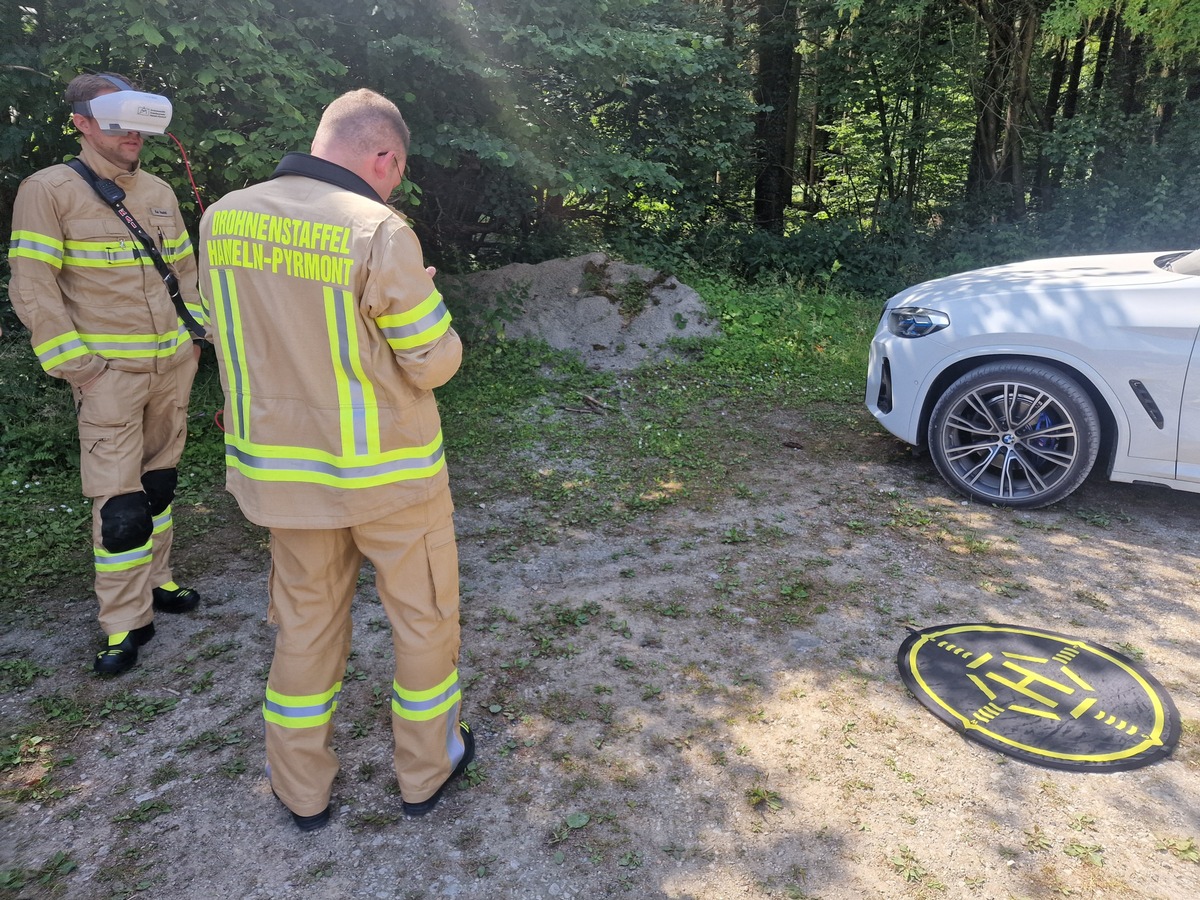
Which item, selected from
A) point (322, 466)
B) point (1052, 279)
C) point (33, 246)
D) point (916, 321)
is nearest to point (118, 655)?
point (33, 246)

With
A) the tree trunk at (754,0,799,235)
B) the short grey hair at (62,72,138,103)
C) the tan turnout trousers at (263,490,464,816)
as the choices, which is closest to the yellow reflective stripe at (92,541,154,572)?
the tan turnout trousers at (263,490,464,816)

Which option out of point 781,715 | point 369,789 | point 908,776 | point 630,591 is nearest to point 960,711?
point 908,776

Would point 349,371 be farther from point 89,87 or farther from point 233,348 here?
point 89,87

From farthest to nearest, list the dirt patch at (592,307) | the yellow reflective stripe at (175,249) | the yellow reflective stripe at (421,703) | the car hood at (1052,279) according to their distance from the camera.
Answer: the dirt patch at (592,307) < the car hood at (1052,279) < the yellow reflective stripe at (175,249) < the yellow reflective stripe at (421,703)

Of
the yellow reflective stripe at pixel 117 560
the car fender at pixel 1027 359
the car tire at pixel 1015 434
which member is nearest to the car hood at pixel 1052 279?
the car fender at pixel 1027 359

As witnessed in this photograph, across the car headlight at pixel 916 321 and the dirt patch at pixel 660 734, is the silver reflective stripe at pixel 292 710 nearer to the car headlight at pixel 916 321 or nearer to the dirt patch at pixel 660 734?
the dirt patch at pixel 660 734

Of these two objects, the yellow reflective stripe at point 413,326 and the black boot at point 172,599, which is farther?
the black boot at point 172,599

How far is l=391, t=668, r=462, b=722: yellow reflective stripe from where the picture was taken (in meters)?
2.66

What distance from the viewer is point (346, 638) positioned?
2748 millimetres

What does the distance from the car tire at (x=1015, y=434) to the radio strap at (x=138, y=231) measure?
424 centimetres

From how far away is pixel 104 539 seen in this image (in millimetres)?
3504

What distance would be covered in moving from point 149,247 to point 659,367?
5.15m

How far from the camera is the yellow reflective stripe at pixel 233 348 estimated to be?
2367 mm

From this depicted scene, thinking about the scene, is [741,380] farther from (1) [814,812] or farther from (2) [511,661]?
(1) [814,812]
